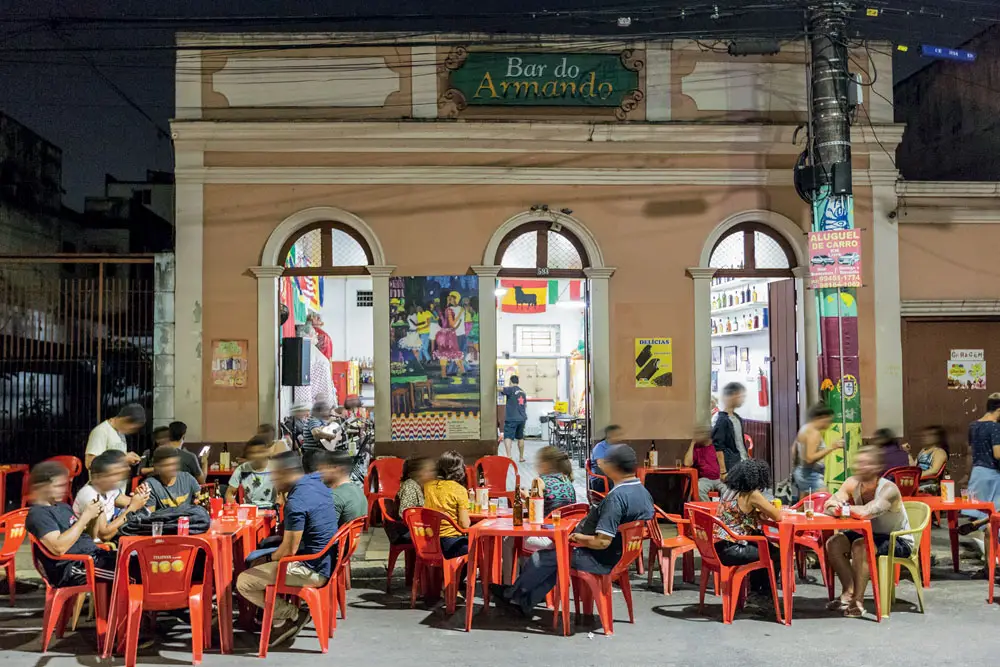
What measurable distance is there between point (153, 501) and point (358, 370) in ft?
33.3

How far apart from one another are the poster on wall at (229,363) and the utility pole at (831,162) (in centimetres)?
708

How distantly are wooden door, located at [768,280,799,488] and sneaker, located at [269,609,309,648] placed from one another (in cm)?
775

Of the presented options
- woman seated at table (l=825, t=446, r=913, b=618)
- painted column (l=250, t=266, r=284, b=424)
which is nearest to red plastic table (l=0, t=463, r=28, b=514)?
painted column (l=250, t=266, r=284, b=424)

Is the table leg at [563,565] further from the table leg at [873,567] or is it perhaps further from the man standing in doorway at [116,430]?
the man standing in doorway at [116,430]

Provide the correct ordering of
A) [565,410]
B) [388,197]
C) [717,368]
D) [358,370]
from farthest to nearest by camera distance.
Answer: [565,410], [358,370], [717,368], [388,197]

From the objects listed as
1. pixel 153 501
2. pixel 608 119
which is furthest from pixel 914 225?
pixel 153 501

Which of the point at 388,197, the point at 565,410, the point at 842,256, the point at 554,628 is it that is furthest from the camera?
the point at 565,410

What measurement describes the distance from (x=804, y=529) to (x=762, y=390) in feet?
22.1

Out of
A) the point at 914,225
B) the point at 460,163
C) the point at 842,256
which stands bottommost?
the point at 842,256

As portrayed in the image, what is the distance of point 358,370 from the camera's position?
17250 mm

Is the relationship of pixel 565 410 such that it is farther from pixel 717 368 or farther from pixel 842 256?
pixel 842 256

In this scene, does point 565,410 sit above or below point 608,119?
below

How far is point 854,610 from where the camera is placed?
702 centimetres

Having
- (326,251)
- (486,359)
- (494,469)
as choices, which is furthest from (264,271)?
(494,469)
